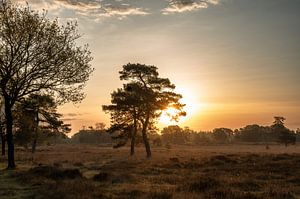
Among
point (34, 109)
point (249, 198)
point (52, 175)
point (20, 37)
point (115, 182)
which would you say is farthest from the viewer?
point (34, 109)

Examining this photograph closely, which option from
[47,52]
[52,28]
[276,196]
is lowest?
[276,196]

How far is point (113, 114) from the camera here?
6197cm

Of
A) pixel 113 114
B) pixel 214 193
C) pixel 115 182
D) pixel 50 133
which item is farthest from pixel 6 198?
pixel 50 133

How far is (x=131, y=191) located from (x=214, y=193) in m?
3.70

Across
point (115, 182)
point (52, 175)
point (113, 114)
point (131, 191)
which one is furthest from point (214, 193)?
point (113, 114)

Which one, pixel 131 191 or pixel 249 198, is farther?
pixel 131 191

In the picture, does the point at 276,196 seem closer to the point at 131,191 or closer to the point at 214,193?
the point at 214,193

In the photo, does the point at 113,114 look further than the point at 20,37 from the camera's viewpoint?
Yes

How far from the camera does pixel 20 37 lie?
107ft

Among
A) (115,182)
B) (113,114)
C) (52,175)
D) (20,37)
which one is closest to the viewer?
(115,182)

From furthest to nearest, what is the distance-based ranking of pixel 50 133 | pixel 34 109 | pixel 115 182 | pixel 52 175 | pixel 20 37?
pixel 50 133 → pixel 34 109 → pixel 20 37 → pixel 52 175 → pixel 115 182

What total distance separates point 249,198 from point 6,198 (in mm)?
10210

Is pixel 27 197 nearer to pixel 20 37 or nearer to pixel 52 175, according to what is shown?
pixel 52 175

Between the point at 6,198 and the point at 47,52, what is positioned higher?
the point at 47,52
